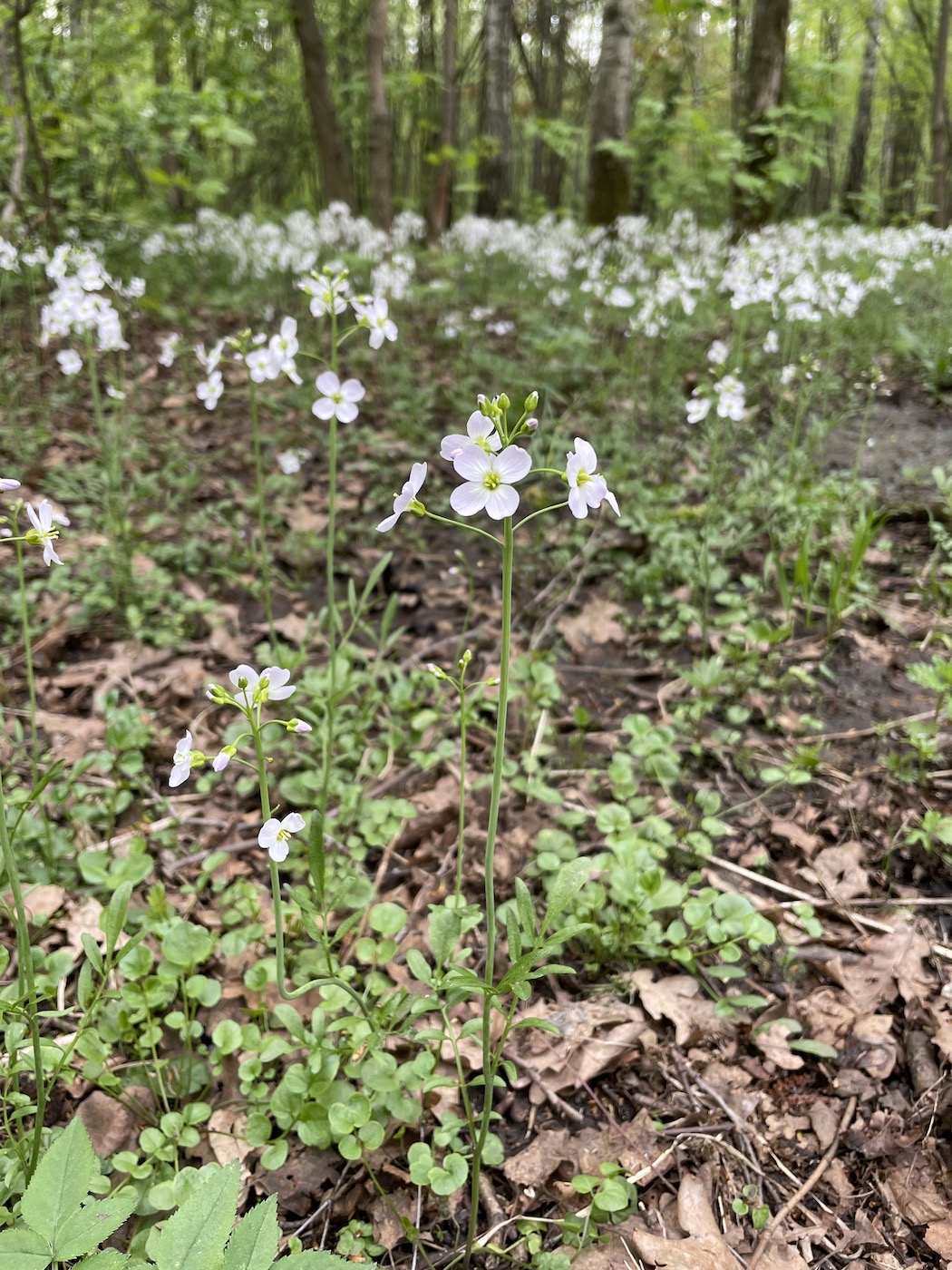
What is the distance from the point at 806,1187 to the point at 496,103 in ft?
41.2

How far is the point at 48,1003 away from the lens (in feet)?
5.97

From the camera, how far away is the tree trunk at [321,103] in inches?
312

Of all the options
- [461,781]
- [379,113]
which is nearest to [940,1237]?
[461,781]

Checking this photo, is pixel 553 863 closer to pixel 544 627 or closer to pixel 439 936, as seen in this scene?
pixel 439 936

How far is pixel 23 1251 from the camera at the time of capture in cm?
100

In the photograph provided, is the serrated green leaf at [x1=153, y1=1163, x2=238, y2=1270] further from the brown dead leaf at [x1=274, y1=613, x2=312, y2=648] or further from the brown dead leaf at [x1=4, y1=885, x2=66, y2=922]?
the brown dead leaf at [x1=274, y1=613, x2=312, y2=648]

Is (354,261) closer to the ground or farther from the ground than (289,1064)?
farther from the ground

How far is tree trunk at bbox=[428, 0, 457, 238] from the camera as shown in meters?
9.01

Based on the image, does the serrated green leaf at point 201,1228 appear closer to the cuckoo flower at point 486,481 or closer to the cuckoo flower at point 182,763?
the cuckoo flower at point 182,763

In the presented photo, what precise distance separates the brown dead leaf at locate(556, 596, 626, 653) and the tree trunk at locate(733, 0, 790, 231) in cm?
738

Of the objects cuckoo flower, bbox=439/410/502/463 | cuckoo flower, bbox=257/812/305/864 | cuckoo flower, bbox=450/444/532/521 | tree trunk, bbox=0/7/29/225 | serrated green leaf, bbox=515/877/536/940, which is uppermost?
tree trunk, bbox=0/7/29/225

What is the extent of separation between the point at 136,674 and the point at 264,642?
50 cm

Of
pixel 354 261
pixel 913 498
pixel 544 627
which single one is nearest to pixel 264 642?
pixel 544 627

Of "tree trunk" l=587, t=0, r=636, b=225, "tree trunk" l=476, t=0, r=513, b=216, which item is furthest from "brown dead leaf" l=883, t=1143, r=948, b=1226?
"tree trunk" l=476, t=0, r=513, b=216
